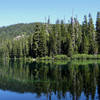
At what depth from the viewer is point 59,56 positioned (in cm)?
7556

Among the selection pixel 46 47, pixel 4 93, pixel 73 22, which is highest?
pixel 73 22

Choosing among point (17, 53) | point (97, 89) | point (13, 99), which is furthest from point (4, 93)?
point (17, 53)

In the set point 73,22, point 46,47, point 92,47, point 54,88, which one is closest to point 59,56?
point 46,47

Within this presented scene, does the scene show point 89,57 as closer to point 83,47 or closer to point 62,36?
point 83,47

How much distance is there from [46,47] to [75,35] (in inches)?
644

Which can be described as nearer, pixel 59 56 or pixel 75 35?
pixel 59 56

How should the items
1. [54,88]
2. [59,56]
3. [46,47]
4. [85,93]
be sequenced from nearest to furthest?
[85,93] → [54,88] → [59,56] → [46,47]

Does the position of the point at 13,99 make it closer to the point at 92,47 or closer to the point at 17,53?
the point at 92,47

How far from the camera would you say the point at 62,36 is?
89.2 meters

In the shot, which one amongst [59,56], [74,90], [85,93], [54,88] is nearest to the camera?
[85,93]

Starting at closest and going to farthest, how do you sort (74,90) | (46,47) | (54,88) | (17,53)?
(74,90), (54,88), (46,47), (17,53)

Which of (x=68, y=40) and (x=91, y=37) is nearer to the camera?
(x=68, y=40)

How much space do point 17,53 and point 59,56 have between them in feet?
183

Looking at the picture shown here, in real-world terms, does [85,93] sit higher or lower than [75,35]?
lower
